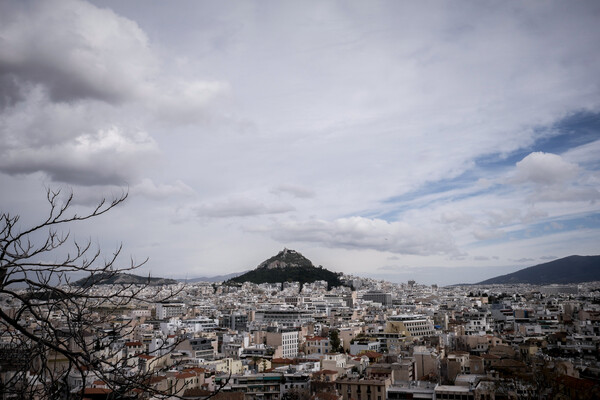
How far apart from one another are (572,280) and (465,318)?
118423 millimetres

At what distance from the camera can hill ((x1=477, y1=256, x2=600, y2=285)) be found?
14538 cm

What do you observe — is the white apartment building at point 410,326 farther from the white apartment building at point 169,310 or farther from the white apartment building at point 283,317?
the white apartment building at point 169,310

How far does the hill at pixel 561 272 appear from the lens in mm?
145375

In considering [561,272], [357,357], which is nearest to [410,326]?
[357,357]

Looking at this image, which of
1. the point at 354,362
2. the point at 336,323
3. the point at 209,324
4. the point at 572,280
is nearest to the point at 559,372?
the point at 354,362

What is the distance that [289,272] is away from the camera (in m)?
89.4

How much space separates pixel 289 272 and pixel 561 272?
4265 inches

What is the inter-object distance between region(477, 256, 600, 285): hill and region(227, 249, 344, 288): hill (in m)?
80.8

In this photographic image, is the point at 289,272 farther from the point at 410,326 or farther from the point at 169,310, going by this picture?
the point at 410,326

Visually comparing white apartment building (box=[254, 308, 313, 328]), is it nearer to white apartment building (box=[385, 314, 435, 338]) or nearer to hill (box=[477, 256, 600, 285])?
white apartment building (box=[385, 314, 435, 338])

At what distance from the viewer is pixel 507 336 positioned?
102 ft

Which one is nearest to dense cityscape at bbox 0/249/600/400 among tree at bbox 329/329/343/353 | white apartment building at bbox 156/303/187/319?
tree at bbox 329/329/343/353

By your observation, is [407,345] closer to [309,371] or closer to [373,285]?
[309,371]

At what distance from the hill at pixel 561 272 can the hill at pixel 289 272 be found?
8081 centimetres
